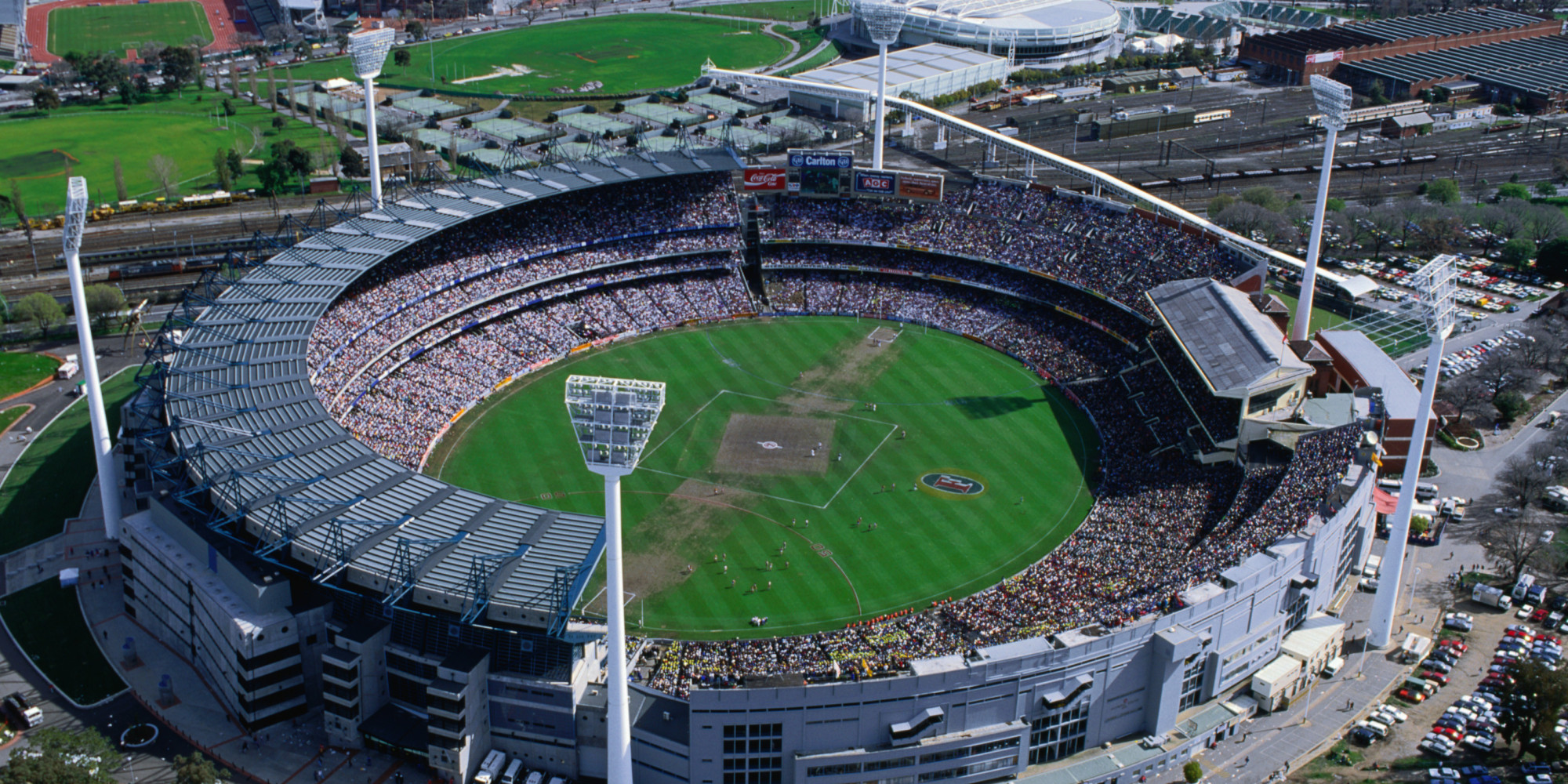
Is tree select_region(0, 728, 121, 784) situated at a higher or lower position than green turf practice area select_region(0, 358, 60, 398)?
lower

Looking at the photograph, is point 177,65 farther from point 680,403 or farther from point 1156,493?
point 1156,493

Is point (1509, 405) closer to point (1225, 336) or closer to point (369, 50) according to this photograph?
point (1225, 336)

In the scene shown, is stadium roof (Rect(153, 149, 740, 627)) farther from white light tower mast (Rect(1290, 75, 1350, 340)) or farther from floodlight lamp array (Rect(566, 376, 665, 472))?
white light tower mast (Rect(1290, 75, 1350, 340))

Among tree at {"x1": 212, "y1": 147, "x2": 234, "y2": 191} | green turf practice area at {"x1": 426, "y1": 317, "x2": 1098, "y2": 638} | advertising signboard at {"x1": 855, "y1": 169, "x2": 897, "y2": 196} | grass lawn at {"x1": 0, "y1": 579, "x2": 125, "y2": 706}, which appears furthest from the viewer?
tree at {"x1": 212, "y1": 147, "x2": 234, "y2": 191}

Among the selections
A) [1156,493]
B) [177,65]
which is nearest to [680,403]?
[1156,493]

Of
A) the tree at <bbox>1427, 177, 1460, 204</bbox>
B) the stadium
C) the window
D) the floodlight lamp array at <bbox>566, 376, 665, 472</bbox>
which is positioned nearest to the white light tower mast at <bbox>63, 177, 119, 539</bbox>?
the stadium

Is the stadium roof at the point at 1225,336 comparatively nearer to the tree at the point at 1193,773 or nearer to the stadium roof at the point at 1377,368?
the stadium roof at the point at 1377,368
